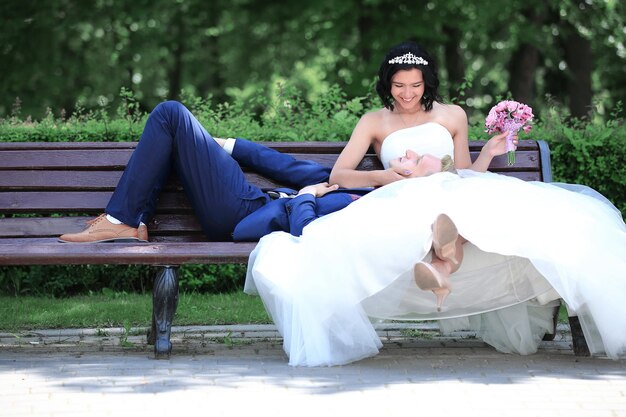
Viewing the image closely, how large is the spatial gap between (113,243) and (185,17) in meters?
14.2

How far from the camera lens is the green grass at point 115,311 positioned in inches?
276

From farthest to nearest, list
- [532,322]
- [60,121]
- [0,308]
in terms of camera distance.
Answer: [60,121] < [0,308] < [532,322]

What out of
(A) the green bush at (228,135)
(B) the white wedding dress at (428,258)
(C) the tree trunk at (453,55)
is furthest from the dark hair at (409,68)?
(C) the tree trunk at (453,55)

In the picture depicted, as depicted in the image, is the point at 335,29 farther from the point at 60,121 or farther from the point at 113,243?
the point at 113,243

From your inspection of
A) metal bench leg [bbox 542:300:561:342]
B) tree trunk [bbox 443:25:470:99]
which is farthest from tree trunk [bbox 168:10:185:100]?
metal bench leg [bbox 542:300:561:342]

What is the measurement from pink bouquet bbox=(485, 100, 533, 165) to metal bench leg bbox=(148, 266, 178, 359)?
2071 millimetres

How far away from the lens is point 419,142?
6.66m

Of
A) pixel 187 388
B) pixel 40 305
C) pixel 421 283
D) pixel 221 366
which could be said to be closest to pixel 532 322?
pixel 421 283

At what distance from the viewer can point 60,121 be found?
28.4 feet

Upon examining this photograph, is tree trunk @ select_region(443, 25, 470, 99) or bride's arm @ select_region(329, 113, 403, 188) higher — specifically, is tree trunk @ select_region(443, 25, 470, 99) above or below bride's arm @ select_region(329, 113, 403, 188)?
above

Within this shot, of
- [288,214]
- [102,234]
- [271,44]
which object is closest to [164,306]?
[102,234]

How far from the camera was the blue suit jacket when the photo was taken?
6.09 meters

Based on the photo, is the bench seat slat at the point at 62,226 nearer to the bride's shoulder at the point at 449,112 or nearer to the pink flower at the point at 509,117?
the bride's shoulder at the point at 449,112

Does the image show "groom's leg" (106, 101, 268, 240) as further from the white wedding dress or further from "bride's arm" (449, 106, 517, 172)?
"bride's arm" (449, 106, 517, 172)
